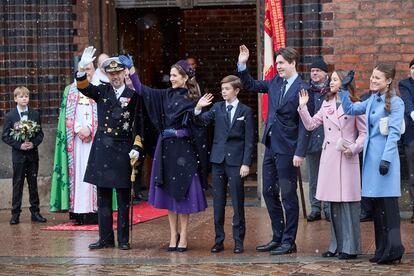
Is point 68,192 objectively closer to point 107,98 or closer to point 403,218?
point 107,98

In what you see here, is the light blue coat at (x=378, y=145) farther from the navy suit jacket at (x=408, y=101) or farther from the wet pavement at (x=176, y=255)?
the navy suit jacket at (x=408, y=101)

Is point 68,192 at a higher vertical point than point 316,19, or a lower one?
lower

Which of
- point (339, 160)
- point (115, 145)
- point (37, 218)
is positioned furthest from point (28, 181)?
point (339, 160)

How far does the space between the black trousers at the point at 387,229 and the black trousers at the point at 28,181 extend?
478cm

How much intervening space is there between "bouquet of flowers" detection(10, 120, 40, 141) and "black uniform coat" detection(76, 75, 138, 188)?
2.28 meters

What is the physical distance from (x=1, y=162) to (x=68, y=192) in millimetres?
1848

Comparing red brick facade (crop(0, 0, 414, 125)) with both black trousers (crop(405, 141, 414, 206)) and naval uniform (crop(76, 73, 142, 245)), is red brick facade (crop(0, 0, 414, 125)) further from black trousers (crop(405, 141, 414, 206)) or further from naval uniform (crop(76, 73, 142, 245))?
naval uniform (crop(76, 73, 142, 245))

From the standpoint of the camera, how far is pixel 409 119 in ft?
40.0

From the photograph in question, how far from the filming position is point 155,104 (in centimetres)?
1061

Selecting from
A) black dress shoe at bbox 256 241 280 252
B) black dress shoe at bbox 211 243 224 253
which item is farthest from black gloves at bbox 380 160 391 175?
black dress shoe at bbox 211 243 224 253

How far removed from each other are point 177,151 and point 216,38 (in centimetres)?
908

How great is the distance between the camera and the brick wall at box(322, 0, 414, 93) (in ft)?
42.1

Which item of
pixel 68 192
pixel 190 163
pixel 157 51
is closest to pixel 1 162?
pixel 68 192

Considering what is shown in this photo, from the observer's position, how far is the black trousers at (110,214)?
424 inches
